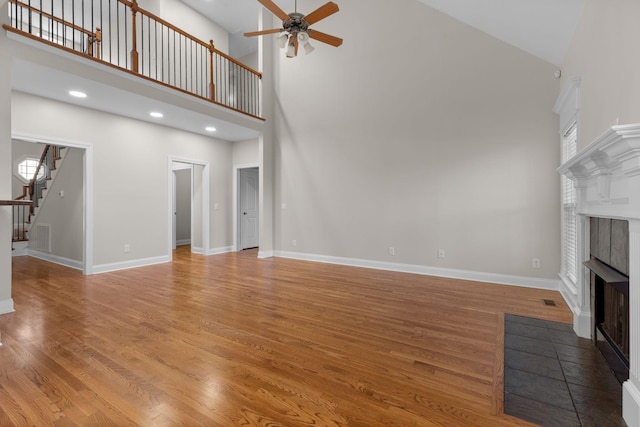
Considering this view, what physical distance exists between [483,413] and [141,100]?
527 centimetres

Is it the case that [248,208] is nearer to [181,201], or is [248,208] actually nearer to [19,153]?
[181,201]

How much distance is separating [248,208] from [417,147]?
4602mm

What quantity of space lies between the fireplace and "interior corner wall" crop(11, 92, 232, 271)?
6283 millimetres

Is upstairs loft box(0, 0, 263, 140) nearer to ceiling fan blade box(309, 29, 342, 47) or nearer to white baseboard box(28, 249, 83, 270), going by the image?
ceiling fan blade box(309, 29, 342, 47)

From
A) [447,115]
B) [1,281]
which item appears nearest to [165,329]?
[1,281]

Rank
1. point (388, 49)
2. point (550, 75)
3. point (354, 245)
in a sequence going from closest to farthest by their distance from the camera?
point (550, 75) < point (388, 49) < point (354, 245)

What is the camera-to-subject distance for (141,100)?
14.5 ft

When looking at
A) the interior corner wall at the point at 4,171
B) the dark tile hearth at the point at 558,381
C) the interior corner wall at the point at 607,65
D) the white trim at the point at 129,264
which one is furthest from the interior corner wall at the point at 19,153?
the interior corner wall at the point at 607,65

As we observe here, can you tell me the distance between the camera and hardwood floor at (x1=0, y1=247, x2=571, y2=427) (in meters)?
1.63

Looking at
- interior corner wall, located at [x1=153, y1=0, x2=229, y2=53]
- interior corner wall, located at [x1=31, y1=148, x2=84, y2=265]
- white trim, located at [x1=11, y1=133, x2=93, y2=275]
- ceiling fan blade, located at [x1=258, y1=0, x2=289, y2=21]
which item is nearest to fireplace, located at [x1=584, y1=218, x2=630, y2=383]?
ceiling fan blade, located at [x1=258, y1=0, x2=289, y2=21]

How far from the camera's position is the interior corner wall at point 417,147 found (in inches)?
164

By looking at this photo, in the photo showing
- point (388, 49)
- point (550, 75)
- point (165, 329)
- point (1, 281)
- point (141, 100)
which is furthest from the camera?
point (388, 49)

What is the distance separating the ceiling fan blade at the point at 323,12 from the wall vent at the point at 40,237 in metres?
6.29

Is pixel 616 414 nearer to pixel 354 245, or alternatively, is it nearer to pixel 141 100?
pixel 354 245
